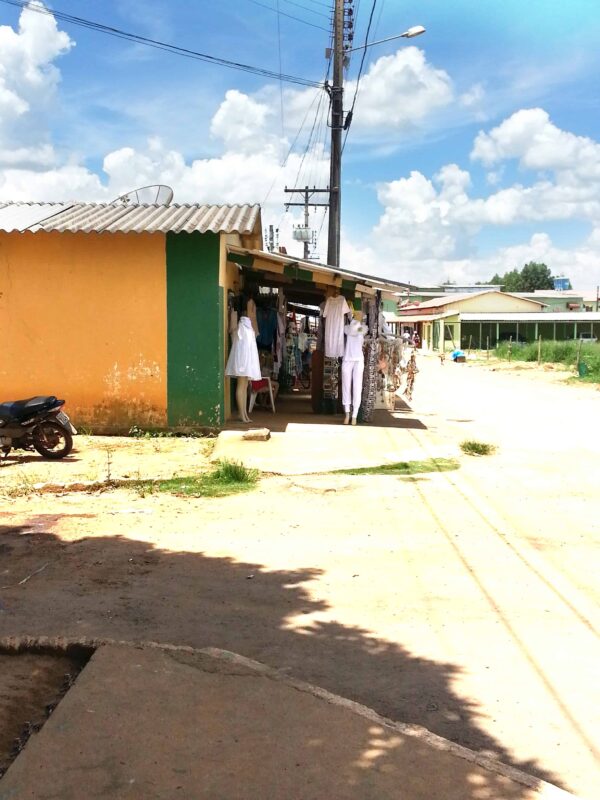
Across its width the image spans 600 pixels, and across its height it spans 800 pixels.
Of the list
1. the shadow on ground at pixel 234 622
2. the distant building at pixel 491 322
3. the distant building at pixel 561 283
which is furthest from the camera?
the distant building at pixel 561 283

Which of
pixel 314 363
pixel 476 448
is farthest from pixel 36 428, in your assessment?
pixel 314 363

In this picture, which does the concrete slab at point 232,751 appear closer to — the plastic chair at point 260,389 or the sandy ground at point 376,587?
the sandy ground at point 376,587

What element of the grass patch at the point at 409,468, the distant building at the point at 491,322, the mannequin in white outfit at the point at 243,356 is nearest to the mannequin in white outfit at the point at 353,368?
the mannequin in white outfit at the point at 243,356

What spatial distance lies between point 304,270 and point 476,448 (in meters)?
3.92

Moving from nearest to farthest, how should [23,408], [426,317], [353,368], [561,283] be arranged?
[23,408], [353,368], [426,317], [561,283]

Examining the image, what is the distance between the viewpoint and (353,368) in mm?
12367

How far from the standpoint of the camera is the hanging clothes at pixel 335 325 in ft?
41.6

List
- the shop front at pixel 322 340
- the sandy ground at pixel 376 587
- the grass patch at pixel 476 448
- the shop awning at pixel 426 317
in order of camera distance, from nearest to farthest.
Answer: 1. the sandy ground at pixel 376 587
2. the grass patch at pixel 476 448
3. the shop front at pixel 322 340
4. the shop awning at pixel 426 317

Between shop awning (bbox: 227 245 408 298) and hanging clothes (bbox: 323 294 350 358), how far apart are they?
33 centimetres

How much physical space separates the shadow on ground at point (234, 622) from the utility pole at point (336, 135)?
1391 cm

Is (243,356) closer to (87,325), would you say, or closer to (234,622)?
(87,325)

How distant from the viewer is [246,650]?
13.2 ft

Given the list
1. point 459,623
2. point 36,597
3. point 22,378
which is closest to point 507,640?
point 459,623

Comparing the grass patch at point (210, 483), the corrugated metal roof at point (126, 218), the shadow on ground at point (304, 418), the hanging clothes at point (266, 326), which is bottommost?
the grass patch at point (210, 483)
